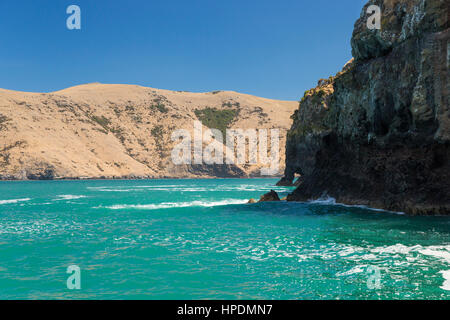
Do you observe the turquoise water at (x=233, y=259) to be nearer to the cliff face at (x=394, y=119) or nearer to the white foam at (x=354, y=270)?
the white foam at (x=354, y=270)

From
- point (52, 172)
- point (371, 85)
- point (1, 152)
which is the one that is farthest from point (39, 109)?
point (371, 85)

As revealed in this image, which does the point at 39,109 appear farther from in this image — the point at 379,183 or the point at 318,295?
the point at 318,295

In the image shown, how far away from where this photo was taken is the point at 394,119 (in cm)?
2725

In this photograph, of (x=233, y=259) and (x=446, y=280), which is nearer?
(x=446, y=280)

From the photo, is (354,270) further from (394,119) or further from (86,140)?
(86,140)

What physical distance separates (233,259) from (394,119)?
19849mm

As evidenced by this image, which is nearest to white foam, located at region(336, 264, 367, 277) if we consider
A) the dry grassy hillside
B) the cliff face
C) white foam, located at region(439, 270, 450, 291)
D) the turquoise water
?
the turquoise water

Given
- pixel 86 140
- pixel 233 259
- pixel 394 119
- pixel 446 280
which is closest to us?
pixel 446 280

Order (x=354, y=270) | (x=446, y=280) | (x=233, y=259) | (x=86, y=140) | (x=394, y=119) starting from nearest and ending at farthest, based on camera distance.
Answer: (x=446, y=280)
(x=354, y=270)
(x=233, y=259)
(x=394, y=119)
(x=86, y=140)

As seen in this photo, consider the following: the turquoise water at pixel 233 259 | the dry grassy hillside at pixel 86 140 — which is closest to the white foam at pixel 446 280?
the turquoise water at pixel 233 259

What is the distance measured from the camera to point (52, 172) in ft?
428

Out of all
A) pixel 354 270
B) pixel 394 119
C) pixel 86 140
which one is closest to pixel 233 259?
pixel 354 270

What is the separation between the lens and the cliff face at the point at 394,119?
23.5 meters
